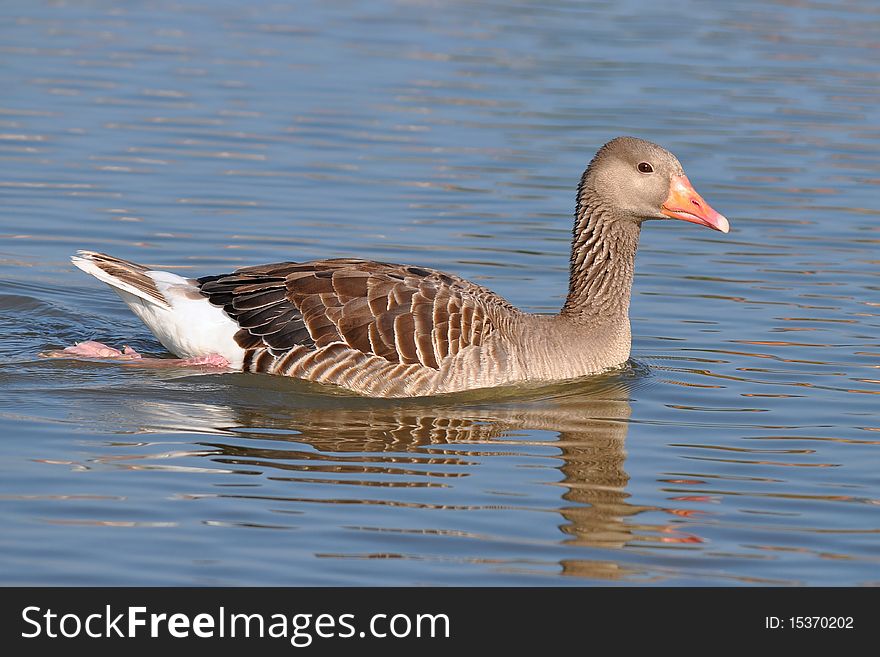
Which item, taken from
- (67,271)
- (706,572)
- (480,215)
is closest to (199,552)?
(706,572)

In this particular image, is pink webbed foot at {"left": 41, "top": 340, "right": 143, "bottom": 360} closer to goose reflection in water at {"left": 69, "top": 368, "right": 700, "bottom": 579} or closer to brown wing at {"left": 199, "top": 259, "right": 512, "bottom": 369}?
goose reflection in water at {"left": 69, "top": 368, "right": 700, "bottom": 579}

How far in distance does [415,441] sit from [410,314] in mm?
1486

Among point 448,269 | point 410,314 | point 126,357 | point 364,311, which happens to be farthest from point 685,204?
point 126,357

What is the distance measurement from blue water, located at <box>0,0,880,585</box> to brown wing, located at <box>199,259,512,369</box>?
0.41 metres

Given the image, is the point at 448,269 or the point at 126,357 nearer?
the point at 126,357

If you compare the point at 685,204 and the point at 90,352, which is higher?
the point at 685,204

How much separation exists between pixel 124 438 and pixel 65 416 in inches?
28.6

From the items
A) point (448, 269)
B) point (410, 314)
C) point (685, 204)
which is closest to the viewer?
point (410, 314)

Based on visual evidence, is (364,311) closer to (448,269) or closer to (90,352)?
(90,352)

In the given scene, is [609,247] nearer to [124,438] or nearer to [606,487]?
[606,487]

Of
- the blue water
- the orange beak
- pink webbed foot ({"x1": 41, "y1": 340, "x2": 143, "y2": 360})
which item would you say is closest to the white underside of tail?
the blue water

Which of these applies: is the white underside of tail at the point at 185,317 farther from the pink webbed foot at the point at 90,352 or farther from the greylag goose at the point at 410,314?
the pink webbed foot at the point at 90,352

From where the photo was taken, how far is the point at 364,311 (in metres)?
12.1

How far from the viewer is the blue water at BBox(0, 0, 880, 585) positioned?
29.6ft
